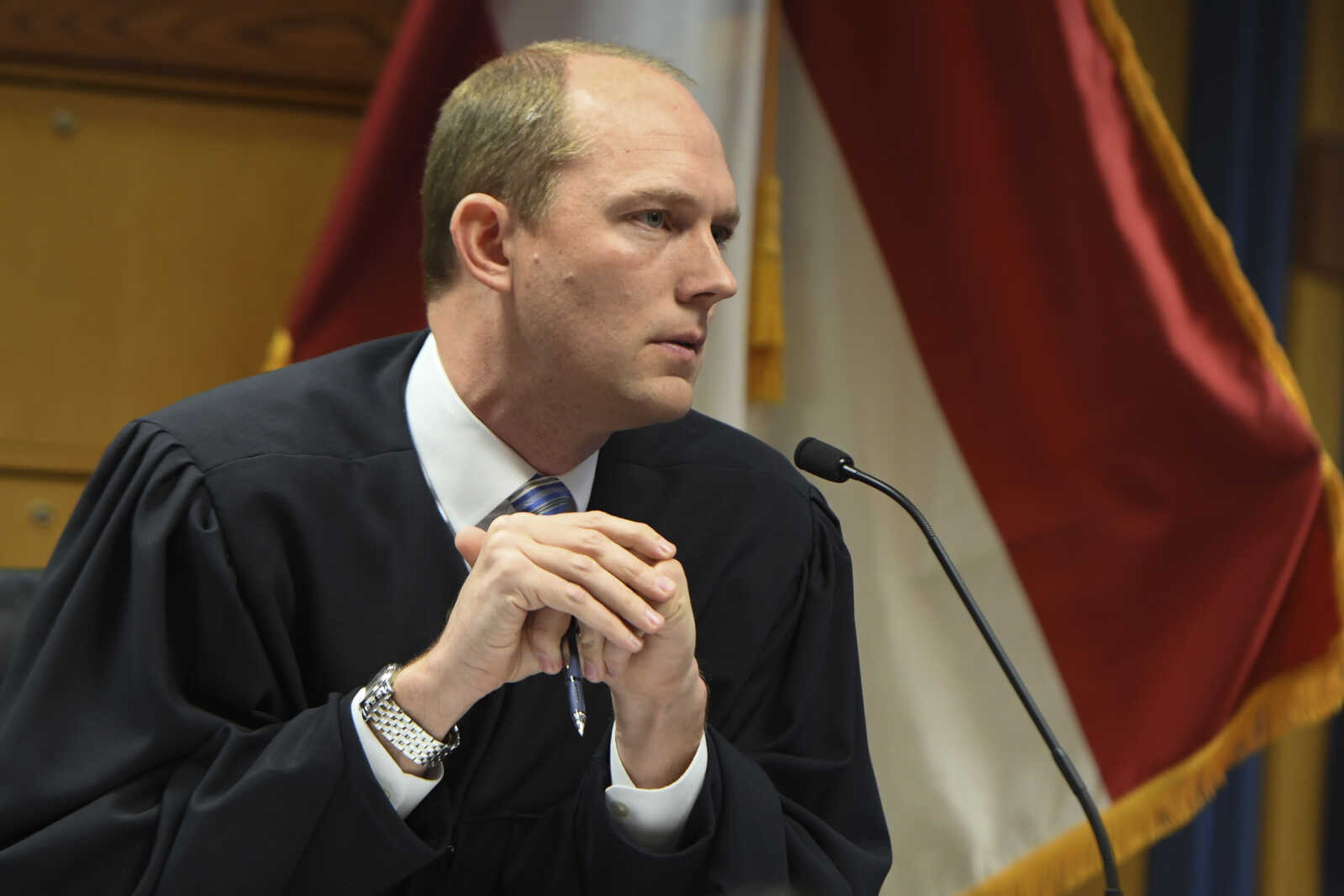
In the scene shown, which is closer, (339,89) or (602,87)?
(602,87)

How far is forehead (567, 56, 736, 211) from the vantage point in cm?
131

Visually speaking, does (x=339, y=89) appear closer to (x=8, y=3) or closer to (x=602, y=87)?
(x=8, y=3)

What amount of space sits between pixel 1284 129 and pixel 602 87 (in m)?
1.70

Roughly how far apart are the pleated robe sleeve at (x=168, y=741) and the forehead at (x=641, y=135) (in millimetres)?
447

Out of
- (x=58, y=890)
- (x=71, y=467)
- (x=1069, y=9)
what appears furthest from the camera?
(x=71, y=467)

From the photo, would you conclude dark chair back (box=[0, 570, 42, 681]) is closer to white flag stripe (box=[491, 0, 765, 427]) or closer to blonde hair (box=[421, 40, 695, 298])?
blonde hair (box=[421, 40, 695, 298])

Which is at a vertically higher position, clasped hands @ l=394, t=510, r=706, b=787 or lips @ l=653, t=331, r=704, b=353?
lips @ l=653, t=331, r=704, b=353

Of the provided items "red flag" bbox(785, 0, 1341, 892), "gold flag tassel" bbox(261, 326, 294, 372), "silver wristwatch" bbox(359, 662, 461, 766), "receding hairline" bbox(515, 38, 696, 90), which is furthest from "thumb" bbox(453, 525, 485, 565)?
"red flag" bbox(785, 0, 1341, 892)

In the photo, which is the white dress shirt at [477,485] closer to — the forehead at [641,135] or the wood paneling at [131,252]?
the forehead at [641,135]

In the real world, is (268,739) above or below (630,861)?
above

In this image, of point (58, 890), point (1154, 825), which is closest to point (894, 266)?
point (1154, 825)

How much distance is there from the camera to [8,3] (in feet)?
7.07

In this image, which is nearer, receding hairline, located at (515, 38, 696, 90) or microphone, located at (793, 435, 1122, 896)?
microphone, located at (793, 435, 1122, 896)

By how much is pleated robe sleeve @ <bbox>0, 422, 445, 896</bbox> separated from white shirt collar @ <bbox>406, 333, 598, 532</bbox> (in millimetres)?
196
